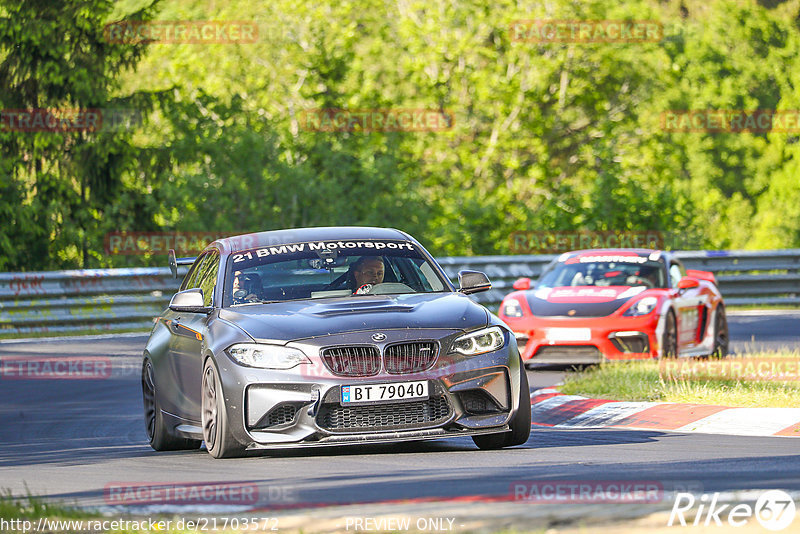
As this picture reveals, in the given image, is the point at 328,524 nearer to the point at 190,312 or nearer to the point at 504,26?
the point at 190,312

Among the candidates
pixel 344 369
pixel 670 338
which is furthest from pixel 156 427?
pixel 670 338

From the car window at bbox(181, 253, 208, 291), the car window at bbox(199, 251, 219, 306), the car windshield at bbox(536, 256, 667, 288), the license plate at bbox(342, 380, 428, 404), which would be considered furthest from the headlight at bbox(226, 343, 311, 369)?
the car windshield at bbox(536, 256, 667, 288)

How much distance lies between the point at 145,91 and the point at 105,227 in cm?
280

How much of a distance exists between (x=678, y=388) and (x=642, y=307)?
393 centimetres

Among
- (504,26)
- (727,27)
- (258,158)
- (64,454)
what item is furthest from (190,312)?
(727,27)

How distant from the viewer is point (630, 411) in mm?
10820

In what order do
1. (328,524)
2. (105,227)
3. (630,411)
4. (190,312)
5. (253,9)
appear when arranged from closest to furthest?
(328,524)
(190,312)
(630,411)
(105,227)
(253,9)

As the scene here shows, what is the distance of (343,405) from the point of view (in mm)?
8242

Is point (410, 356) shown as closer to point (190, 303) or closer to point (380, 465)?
point (380, 465)

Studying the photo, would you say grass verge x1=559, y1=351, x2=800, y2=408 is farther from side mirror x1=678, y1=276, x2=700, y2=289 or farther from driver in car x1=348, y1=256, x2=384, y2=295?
driver in car x1=348, y1=256, x2=384, y2=295

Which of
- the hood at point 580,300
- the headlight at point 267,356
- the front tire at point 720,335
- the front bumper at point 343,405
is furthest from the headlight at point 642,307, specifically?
the headlight at point 267,356

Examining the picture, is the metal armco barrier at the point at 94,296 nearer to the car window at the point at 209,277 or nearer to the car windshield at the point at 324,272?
the car window at the point at 209,277

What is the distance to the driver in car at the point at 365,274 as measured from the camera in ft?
31.3

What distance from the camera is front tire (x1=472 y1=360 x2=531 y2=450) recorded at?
28.4 ft
